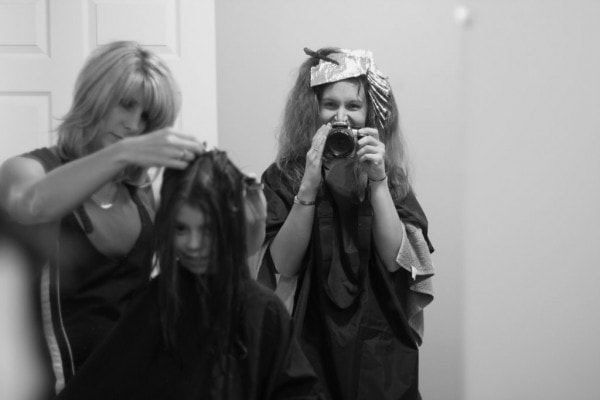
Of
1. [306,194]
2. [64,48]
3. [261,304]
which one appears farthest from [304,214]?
[64,48]

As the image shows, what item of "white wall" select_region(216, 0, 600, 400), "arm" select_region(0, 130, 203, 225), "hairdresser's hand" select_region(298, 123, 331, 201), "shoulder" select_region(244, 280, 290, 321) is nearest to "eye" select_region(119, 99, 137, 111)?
"arm" select_region(0, 130, 203, 225)

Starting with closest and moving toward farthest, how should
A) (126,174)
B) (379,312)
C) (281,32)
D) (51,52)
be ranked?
1. (126,174)
2. (379,312)
3. (51,52)
4. (281,32)

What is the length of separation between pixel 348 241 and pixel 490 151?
3.36ft

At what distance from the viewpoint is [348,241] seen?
163 cm

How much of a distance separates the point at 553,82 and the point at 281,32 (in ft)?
3.07

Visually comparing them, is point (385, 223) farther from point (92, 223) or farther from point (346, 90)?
point (92, 223)

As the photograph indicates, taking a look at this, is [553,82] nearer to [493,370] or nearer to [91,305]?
[493,370]

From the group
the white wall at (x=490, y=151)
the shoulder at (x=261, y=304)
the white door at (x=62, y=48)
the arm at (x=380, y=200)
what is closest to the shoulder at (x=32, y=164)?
the shoulder at (x=261, y=304)

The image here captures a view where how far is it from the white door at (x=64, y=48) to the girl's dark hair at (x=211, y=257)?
0.97 meters

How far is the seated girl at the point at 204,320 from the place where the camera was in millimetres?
1088

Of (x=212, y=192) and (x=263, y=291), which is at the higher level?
(x=212, y=192)

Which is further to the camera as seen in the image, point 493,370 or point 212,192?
point 493,370

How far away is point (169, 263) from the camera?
43.4 inches

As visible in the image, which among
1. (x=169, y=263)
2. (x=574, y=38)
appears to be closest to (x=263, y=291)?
(x=169, y=263)
